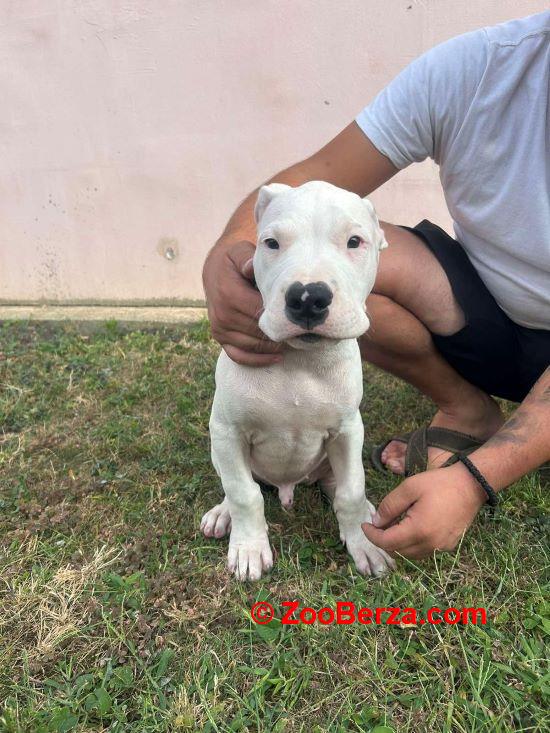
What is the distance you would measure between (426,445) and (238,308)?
1300 millimetres

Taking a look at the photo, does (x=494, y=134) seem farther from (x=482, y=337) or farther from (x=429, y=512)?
(x=429, y=512)

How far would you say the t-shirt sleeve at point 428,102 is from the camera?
7.54 ft

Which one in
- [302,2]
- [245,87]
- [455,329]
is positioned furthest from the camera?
[245,87]

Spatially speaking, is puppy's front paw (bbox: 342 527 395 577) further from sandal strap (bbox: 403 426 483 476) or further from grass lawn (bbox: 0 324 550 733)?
sandal strap (bbox: 403 426 483 476)

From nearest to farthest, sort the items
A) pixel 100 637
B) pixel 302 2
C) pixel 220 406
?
1. pixel 100 637
2. pixel 220 406
3. pixel 302 2

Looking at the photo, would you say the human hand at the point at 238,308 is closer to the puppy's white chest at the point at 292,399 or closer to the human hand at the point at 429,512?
the puppy's white chest at the point at 292,399

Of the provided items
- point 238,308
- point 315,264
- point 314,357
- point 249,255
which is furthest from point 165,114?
point 315,264

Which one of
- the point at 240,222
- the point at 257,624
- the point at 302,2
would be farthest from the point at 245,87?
the point at 257,624

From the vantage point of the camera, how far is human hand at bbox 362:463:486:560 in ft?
6.25

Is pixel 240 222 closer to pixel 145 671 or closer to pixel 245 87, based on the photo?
pixel 145 671

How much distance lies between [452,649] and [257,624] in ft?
1.98

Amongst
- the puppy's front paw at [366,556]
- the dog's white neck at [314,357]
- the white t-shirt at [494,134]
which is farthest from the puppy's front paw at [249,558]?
the white t-shirt at [494,134]

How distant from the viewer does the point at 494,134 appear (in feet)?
7.52

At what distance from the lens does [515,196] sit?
2287 millimetres
